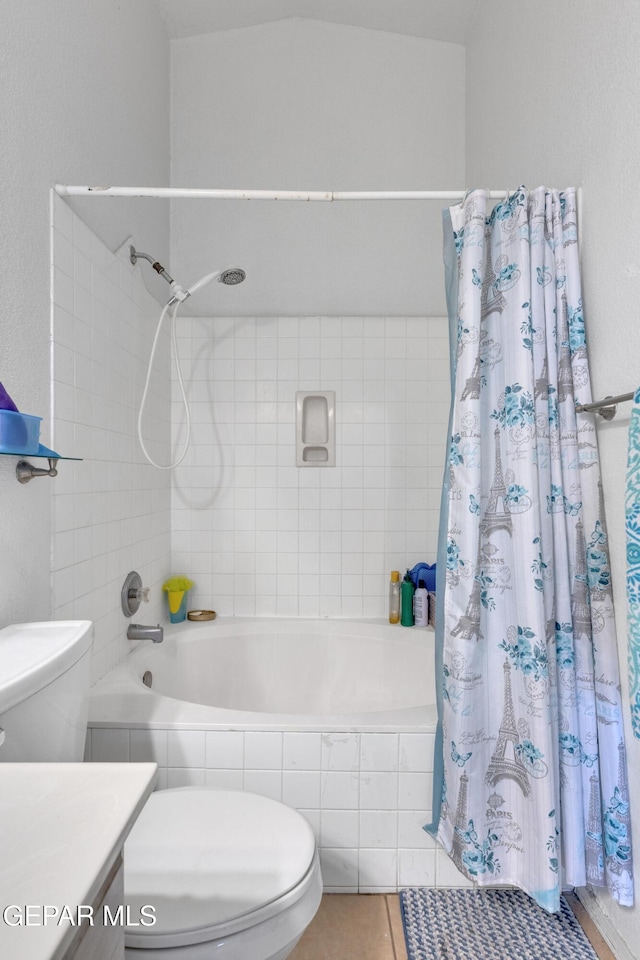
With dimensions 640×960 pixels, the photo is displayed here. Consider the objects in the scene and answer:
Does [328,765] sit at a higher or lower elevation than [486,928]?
higher

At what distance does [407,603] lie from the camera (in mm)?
2387

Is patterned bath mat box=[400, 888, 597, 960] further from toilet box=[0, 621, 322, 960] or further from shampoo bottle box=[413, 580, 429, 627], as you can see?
shampoo bottle box=[413, 580, 429, 627]

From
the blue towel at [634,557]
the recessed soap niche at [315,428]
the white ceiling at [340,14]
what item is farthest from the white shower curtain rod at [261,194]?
the white ceiling at [340,14]

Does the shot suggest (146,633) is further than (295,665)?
No

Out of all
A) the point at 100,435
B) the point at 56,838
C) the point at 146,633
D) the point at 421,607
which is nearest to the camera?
the point at 56,838

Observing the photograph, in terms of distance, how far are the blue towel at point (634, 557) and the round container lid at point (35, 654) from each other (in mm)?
999

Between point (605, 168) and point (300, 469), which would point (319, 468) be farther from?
point (605, 168)

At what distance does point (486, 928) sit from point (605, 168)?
181 centimetres

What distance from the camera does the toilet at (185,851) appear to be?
0.87 meters

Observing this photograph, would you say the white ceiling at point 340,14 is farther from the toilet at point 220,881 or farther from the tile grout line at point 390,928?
the tile grout line at point 390,928

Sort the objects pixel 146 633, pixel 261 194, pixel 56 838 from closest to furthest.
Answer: pixel 56 838
pixel 261 194
pixel 146 633

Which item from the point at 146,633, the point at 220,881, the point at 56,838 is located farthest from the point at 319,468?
the point at 56,838

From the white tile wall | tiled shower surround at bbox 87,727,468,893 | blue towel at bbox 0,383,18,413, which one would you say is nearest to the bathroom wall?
the white tile wall

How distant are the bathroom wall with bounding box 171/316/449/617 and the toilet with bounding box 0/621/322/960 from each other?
1374 millimetres
